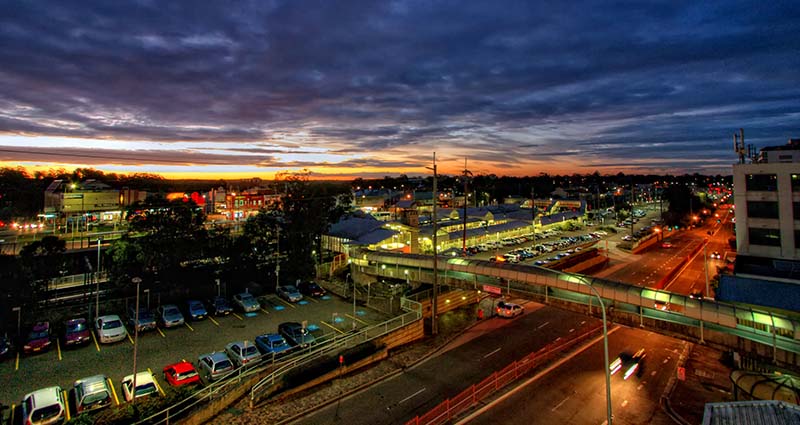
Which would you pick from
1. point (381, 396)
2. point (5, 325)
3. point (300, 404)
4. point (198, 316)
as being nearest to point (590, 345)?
point (381, 396)

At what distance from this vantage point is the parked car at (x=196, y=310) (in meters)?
26.1

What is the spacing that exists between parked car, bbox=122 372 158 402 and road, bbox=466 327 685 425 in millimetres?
14232

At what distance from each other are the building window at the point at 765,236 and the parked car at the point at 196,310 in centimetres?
5112

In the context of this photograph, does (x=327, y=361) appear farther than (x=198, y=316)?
No

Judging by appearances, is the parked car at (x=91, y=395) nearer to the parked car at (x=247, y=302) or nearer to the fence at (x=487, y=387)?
the parked car at (x=247, y=302)

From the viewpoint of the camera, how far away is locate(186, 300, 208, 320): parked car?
26062 mm

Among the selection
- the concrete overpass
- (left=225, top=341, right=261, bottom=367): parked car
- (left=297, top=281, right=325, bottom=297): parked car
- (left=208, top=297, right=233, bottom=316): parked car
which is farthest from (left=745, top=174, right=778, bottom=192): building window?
(left=208, top=297, right=233, bottom=316): parked car

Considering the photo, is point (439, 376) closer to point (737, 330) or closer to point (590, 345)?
point (590, 345)

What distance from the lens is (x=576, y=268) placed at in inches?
1766

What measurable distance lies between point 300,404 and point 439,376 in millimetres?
7592

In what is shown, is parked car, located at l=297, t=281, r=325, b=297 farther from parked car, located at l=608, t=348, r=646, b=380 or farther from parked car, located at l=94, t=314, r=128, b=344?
parked car, located at l=608, t=348, r=646, b=380

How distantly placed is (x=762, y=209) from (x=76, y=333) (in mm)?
57664

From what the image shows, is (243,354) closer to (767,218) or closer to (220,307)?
(220,307)

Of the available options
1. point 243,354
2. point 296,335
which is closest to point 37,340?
point 243,354
